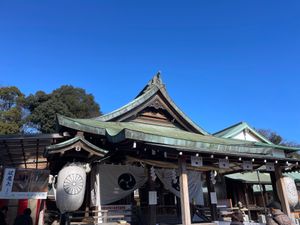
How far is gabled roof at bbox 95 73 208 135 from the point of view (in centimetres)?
1320

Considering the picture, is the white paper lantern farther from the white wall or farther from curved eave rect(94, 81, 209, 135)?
the white wall

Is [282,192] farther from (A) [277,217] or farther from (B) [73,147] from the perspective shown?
(B) [73,147]

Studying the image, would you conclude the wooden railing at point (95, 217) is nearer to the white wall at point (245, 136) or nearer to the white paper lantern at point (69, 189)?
the white paper lantern at point (69, 189)

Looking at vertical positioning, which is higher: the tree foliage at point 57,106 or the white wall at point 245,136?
the tree foliage at point 57,106

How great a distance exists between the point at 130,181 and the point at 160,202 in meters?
2.28

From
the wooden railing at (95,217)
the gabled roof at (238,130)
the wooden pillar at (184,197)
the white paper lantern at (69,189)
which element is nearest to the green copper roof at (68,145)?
the white paper lantern at (69,189)

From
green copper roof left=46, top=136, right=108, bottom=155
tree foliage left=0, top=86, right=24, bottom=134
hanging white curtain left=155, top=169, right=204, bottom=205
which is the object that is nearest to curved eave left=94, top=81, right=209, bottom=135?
hanging white curtain left=155, top=169, right=204, bottom=205

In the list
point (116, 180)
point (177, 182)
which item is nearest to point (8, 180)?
point (116, 180)

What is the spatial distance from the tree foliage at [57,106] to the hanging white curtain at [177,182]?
2467 cm

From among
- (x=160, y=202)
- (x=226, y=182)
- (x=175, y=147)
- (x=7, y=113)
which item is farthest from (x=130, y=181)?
(x=7, y=113)

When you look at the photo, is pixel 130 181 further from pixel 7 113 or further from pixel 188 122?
pixel 7 113

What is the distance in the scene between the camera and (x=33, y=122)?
36938mm

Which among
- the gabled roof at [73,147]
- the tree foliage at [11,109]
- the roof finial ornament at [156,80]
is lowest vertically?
the gabled roof at [73,147]

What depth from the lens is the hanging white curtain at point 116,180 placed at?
10211mm
